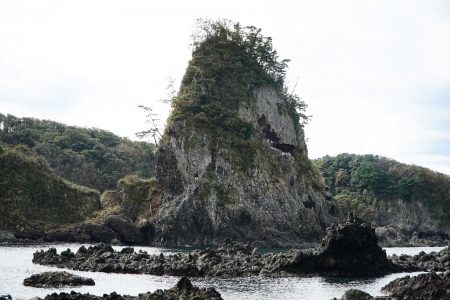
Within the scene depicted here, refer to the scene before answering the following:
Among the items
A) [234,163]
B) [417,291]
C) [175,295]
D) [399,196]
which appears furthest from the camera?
[399,196]

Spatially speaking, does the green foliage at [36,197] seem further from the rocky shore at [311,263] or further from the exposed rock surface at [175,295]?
the exposed rock surface at [175,295]

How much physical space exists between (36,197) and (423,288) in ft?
305

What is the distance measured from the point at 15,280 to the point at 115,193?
78.3m

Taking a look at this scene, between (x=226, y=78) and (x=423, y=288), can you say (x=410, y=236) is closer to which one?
(x=226, y=78)

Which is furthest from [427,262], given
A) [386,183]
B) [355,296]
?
[386,183]

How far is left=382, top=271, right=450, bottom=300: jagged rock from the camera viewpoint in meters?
37.1

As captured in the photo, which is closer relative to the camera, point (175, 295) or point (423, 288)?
point (175, 295)

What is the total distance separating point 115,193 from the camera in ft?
419

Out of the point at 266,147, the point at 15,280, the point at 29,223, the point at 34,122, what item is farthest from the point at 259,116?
the point at 15,280

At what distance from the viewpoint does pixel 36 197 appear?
119062 mm

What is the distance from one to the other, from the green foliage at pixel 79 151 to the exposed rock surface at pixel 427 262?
102790 millimetres

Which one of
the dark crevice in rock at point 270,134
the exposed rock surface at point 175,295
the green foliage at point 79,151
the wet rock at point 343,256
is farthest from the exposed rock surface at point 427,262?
the green foliage at point 79,151

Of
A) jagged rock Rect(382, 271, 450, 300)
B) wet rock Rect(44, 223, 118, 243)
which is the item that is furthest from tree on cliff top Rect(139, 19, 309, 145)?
jagged rock Rect(382, 271, 450, 300)

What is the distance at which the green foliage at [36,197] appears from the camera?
112 m
